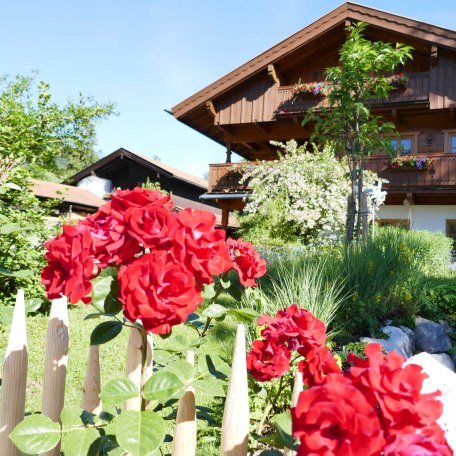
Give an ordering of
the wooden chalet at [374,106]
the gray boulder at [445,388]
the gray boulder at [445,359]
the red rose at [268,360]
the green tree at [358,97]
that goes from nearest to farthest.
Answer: the red rose at [268,360], the gray boulder at [445,388], the gray boulder at [445,359], the green tree at [358,97], the wooden chalet at [374,106]

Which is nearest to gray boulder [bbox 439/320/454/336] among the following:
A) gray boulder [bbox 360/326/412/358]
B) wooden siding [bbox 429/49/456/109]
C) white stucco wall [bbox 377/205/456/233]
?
gray boulder [bbox 360/326/412/358]

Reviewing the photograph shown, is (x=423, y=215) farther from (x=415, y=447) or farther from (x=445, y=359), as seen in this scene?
(x=415, y=447)

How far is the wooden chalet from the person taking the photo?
572 inches

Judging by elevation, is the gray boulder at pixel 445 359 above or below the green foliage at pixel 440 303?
below

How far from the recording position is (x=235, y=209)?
17.6 m

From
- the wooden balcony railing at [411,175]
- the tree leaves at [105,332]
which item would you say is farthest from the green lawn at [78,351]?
A: the wooden balcony railing at [411,175]

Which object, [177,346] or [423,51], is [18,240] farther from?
[423,51]

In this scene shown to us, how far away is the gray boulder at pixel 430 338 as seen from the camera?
16.7ft

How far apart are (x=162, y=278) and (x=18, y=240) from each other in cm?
484

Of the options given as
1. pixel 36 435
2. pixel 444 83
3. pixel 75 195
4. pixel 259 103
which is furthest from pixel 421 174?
pixel 75 195

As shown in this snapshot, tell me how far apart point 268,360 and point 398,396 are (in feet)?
2.62

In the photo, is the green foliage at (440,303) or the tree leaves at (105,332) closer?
the tree leaves at (105,332)

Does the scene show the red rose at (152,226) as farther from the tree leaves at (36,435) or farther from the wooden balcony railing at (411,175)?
the wooden balcony railing at (411,175)

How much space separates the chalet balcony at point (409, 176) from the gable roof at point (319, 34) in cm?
297
